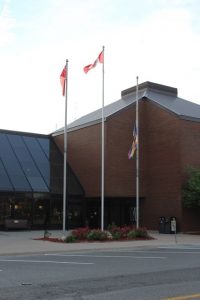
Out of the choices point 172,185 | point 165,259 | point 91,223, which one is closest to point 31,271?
point 165,259

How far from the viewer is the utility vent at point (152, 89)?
42.8 meters

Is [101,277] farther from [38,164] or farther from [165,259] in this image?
[38,164]

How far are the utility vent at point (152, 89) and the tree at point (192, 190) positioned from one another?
9880 mm

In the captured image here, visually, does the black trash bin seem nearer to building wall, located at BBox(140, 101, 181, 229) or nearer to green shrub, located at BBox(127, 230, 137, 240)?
building wall, located at BBox(140, 101, 181, 229)

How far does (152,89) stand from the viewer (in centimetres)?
4331

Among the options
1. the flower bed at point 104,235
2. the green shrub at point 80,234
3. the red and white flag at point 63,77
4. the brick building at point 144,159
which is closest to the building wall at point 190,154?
the brick building at point 144,159

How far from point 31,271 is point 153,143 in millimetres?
26062

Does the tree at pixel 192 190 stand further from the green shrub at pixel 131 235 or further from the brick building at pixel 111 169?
the green shrub at pixel 131 235

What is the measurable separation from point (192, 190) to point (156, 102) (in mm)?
7938

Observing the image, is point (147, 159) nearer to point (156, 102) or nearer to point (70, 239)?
point (156, 102)

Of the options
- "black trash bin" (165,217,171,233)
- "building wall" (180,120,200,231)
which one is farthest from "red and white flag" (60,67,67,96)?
"black trash bin" (165,217,171,233)

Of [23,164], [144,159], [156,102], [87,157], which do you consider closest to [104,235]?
[23,164]

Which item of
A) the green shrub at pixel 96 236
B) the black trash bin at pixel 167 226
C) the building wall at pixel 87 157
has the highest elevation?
the building wall at pixel 87 157

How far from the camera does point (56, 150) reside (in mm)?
41219
